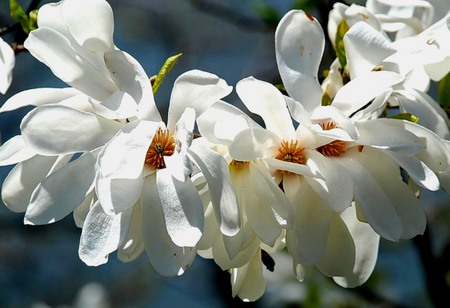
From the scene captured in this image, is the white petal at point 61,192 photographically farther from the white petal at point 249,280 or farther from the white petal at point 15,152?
the white petal at point 249,280

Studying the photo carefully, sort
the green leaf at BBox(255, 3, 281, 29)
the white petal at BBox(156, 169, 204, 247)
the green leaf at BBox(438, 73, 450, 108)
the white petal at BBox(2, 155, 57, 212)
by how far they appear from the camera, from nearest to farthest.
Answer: the white petal at BBox(156, 169, 204, 247), the white petal at BBox(2, 155, 57, 212), the green leaf at BBox(438, 73, 450, 108), the green leaf at BBox(255, 3, 281, 29)

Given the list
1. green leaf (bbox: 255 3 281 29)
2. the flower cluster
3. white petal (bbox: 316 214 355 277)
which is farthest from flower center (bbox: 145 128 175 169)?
green leaf (bbox: 255 3 281 29)

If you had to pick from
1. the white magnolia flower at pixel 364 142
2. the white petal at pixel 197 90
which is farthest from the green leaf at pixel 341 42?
the white petal at pixel 197 90

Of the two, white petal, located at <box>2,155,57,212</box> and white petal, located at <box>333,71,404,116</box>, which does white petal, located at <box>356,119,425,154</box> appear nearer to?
white petal, located at <box>333,71,404,116</box>

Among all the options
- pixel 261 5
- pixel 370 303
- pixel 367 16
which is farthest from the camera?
pixel 370 303

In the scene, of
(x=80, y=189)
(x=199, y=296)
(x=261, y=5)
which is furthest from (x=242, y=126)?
(x=199, y=296)

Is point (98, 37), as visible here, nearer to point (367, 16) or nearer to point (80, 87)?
point (80, 87)
